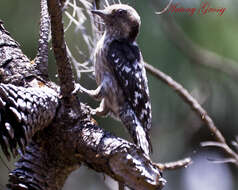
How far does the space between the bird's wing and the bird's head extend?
192 mm

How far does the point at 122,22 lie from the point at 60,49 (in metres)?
2.12

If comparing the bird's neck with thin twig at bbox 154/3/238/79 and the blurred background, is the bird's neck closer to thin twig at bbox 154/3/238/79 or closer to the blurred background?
thin twig at bbox 154/3/238/79

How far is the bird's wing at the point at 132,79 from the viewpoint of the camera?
3664mm

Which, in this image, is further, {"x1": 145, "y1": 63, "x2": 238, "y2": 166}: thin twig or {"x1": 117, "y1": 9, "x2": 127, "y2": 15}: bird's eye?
{"x1": 117, "y1": 9, "x2": 127, "y2": 15}: bird's eye

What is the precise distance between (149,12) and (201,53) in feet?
2.44

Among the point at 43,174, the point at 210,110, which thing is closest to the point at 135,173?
the point at 43,174

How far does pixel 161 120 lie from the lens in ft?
18.1

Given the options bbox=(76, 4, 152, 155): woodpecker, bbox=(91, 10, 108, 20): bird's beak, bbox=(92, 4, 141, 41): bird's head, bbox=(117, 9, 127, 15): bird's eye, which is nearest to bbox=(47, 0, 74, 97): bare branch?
bbox=(91, 10, 108, 20): bird's beak

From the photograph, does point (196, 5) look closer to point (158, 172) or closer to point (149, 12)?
point (149, 12)

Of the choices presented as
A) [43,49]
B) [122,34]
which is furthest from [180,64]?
[43,49]

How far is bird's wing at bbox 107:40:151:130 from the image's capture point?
3.66 meters

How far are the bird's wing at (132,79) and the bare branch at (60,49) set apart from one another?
147cm

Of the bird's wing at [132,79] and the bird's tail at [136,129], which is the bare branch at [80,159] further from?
the bird's wing at [132,79]

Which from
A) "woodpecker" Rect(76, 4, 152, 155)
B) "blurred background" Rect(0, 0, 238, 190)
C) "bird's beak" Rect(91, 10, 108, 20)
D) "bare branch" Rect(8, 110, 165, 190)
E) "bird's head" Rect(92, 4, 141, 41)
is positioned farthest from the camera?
"blurred background" Rect(0, 0, 238, 190)
